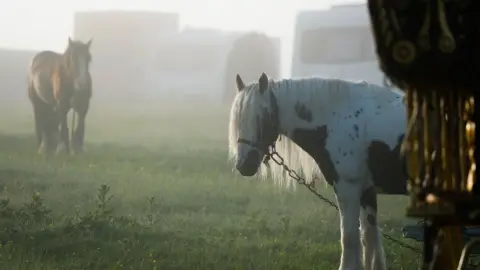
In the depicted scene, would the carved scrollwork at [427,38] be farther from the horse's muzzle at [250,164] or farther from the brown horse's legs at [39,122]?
the brown horse's legs at [39,122]

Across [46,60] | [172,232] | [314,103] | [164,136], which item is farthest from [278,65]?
[314,103]

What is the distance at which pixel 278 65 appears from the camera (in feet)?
31.8

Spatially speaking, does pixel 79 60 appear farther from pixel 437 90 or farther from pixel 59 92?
pixel 437 90

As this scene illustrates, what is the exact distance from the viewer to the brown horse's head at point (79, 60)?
8430 millimetres

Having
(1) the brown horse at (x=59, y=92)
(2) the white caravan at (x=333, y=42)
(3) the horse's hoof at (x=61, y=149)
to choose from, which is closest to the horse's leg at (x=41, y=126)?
(1) the brown horse at (x=59, y=92)

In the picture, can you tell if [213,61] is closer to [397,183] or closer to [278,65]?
[278,65]

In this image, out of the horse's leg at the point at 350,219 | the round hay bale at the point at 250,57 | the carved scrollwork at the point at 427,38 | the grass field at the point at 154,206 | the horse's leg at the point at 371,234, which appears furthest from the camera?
the round hay bale at the point at 250,57

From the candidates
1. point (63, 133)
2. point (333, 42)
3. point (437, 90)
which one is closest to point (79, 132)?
point (63, 133)

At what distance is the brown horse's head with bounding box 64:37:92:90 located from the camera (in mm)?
8430

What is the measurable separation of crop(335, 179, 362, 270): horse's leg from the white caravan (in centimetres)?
431

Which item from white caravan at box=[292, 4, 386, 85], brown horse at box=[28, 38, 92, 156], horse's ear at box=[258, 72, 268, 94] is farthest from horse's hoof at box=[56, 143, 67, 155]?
horse's ear at box=[258, 72, 268, 94]

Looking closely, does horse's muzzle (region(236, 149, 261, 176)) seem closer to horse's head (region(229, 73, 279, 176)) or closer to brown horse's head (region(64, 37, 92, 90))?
horse's head (region(229, 73, 279, 176))

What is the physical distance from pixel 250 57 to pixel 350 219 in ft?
18.5

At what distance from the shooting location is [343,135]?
4016mm
